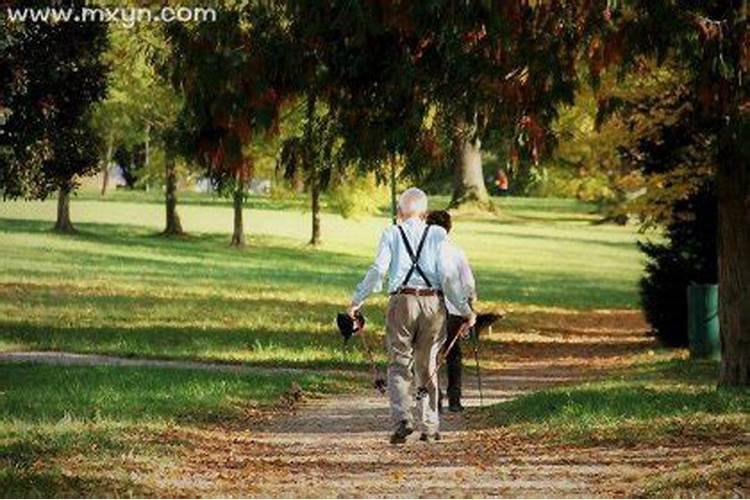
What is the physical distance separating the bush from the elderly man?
13.7m

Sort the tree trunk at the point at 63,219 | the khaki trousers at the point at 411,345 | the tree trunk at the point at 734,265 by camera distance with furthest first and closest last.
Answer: the tree trunk at the point at 63,219 < the tree trunk at the point at 734,265 < the khaki trousers at the point at 411,345

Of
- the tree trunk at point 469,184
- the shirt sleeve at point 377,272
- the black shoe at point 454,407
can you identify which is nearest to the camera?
the shirt sleeve at point 377,272

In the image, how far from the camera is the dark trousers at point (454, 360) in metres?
15.9

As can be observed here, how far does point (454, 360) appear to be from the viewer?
16.5 m

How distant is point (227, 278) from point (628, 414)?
28709 millimetres

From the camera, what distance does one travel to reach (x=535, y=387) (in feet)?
72.2

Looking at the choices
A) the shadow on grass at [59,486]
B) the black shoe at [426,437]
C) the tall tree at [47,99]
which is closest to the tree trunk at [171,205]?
the tall tree at [47,99]

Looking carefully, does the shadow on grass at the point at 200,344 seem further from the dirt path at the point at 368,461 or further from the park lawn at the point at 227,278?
the dirt path at the point at 368,461

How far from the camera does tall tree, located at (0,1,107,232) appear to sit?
24.9 meters

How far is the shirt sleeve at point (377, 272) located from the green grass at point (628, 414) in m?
1.99

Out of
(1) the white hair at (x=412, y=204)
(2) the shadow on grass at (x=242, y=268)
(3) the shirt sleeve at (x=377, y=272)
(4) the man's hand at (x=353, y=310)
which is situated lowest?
(2) the shadow on grass at (x=242, y=268)

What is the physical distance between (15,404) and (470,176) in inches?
2596

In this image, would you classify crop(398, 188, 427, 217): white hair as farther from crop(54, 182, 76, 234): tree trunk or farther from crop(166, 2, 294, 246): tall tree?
crop(54, 182, 76, 234): tree trunk

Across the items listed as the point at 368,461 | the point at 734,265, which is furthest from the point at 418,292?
the point at 734,265
